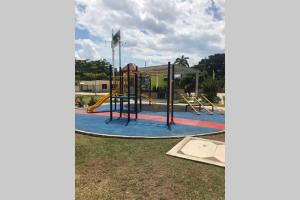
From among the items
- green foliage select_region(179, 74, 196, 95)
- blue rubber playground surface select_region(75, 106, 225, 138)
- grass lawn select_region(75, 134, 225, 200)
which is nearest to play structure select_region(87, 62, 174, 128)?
blue rubber playground surface select_region(75, 106, 225, 138)

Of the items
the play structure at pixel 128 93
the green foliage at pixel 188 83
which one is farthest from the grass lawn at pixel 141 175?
the green foliage at pixel 188 83

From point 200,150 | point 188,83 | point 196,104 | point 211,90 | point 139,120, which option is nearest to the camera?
point 200,150

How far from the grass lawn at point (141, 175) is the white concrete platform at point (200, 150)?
26 centimetres

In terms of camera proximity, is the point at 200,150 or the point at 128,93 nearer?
the point at 200,150

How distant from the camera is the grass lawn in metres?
3.72

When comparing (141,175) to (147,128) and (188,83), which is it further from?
(188,83)

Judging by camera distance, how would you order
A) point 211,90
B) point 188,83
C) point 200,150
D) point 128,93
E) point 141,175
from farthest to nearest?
point 188,83 < point 211,90 < point 128,93 < point 200,150 < point 141,175

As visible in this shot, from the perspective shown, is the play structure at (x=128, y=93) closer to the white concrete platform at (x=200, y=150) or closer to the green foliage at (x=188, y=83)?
the white concrete platform at (x=200, y=150)

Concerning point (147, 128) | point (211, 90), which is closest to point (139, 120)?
point (147, 128)

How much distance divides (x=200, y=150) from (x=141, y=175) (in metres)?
2.48

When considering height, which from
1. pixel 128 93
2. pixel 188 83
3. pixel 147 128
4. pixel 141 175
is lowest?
pixel 141 175

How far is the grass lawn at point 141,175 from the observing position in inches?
146

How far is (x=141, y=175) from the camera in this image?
4441 mm

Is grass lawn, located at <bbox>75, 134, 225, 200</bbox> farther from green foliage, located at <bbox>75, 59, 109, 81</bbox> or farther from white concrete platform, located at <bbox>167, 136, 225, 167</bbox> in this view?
green foliage, located at <bbox>75, 59, 109, 81</bbox>
